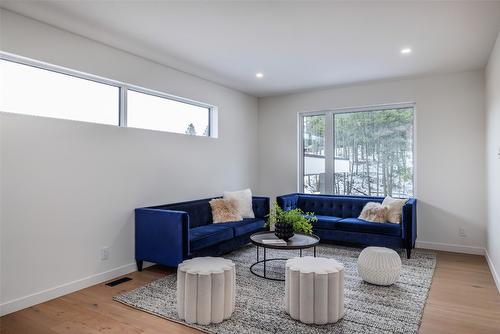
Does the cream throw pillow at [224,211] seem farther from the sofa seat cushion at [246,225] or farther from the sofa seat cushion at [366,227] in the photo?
the sofa seat cushion at [366,227]

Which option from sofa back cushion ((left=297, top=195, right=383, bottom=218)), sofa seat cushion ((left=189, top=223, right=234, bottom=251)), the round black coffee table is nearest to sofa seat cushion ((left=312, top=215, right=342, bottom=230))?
sofa back cushion ((left=297, top=195, right=383, bottom=218))

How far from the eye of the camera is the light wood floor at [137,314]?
8.11ft

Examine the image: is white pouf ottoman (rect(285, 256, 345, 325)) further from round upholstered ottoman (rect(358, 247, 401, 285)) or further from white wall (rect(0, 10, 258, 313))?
white wall (rect(0, 10, 258, 313))

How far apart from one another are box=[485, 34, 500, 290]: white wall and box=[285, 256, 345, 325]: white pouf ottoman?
78.5 inches

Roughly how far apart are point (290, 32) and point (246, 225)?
2637 millimetres

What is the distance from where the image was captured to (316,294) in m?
2.47

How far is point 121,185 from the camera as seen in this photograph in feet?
12.4

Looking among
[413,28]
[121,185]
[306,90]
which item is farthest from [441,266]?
[121,185]

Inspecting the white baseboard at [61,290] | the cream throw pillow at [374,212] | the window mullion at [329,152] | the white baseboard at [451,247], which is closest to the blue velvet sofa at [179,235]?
the white baseboard at [61,290]

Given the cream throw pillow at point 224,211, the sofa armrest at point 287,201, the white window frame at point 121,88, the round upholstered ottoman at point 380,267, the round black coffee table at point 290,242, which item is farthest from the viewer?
the sofa armrest at point 287,201

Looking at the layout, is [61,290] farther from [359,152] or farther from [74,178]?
[359,152]

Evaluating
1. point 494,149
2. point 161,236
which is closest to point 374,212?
point 494,149

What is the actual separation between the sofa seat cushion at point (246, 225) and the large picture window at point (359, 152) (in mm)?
1582

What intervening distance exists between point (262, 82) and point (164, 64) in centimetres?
167
